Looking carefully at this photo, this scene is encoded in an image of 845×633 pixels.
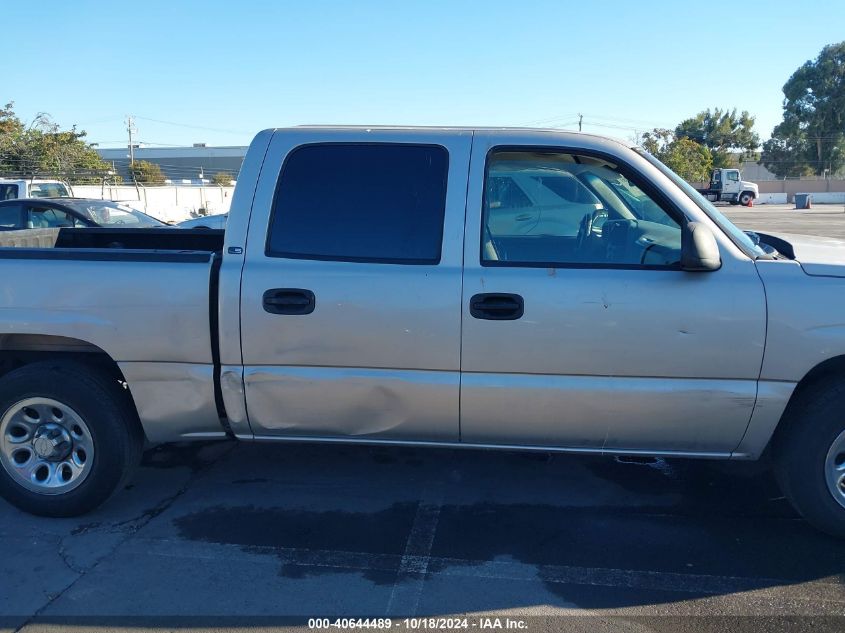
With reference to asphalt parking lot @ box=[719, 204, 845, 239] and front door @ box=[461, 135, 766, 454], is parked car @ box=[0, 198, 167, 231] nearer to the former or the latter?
front door @ box=[461, 135, 766, 454]

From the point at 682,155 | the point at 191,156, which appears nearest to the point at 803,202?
the point at 682,155

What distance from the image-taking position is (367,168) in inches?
147

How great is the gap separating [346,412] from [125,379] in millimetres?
1186

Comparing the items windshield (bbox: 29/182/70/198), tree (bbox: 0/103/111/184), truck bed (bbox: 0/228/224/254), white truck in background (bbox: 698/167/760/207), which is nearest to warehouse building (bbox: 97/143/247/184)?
tree (bbox: 0/103/111/184)

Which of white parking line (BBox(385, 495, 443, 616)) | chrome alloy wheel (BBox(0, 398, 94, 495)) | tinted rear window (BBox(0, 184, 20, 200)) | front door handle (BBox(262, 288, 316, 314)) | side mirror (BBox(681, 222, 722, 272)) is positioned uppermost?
tinted rear window (BBox(0, 184, 20, 200))

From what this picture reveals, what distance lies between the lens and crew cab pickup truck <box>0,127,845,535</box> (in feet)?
11.2

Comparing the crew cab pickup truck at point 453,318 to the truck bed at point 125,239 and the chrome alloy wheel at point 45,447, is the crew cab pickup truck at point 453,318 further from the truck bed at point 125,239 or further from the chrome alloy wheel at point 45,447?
the truck bed at point 125,239

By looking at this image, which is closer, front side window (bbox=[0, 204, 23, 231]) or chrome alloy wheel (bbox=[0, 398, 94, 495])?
chrome alloy wheel (bbox=[0, 398, 94, 495])

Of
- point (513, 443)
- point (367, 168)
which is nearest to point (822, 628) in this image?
point (513, 443)

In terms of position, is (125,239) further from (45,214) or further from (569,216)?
(45,214)

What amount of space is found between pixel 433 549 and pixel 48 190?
57.7 ft

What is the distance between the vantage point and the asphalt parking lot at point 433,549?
3.15m

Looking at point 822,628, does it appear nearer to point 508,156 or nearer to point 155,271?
point 508,156

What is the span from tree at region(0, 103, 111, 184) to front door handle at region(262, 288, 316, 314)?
33160 mm
